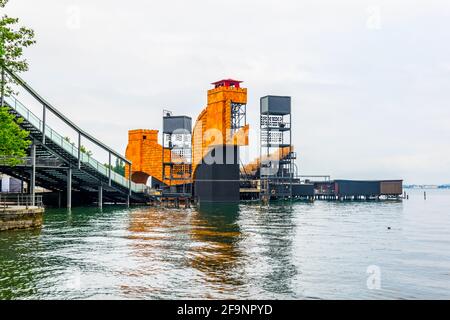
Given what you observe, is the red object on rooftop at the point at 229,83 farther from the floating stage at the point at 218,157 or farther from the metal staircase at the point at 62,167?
the metal staircase at the point at 62,167

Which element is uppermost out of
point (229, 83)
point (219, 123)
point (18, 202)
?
point (229, 83)

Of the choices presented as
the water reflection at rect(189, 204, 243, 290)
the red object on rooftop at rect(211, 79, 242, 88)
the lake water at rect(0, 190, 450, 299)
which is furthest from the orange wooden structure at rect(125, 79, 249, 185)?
the lake water at rect(0, 190, 450, 299)

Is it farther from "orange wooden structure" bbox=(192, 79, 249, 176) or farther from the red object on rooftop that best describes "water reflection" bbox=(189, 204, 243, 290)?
the red object on rooftop

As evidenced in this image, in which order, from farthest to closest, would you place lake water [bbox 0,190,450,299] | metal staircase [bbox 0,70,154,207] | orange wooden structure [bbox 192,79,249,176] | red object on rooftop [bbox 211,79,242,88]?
red object on rooftop [bbox 211,79,242,88]
orange wooden structure [bbox 192,79,249,176]
metal staircase [bbox 0,70,154,207]
lake water [bbox 0,190,450,299]

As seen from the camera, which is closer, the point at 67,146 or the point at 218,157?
the point at 67,146

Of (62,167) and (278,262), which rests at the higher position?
(62,167)

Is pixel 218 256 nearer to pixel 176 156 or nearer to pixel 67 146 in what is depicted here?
pixel 67 146

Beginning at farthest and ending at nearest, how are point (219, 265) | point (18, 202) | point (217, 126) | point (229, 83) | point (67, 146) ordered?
point (229, 83), point (217, 126), point (67, 146), point (18, 202), point (219, 265)

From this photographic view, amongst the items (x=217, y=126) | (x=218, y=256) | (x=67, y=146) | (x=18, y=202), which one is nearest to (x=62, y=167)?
(x=67, y=146)

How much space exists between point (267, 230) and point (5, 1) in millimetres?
24563

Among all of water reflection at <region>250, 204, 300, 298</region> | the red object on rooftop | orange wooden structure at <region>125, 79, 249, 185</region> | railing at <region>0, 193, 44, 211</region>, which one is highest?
the red object on rooftop

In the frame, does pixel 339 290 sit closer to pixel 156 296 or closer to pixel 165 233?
pixel 156 296

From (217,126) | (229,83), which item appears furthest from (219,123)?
(229,83)

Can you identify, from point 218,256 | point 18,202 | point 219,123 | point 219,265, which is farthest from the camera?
point 219,123
